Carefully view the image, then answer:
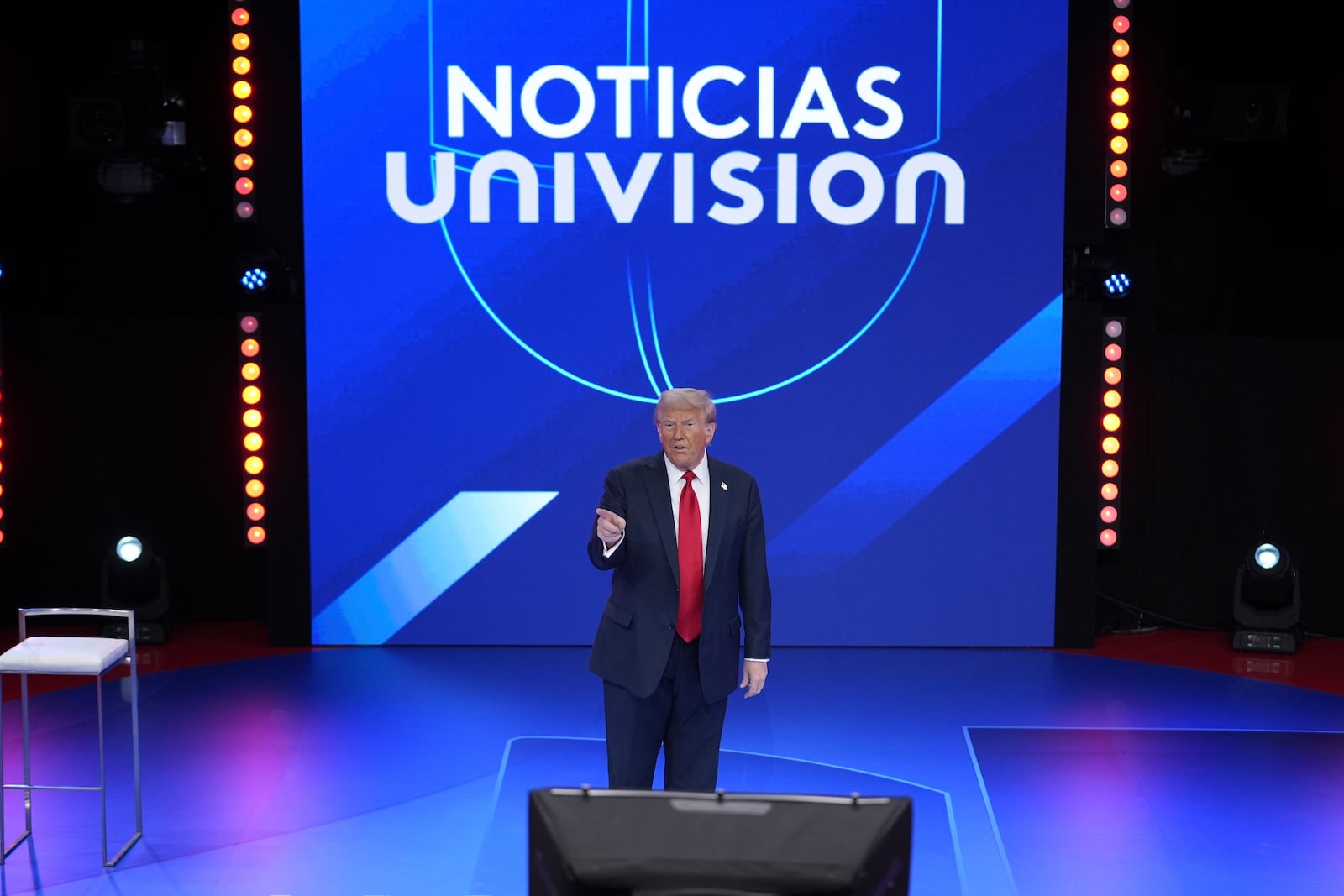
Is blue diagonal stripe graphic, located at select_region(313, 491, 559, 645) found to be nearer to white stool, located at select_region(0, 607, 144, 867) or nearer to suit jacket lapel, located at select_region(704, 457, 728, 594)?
white stool, located at select_region(0, 607, 144, 867)

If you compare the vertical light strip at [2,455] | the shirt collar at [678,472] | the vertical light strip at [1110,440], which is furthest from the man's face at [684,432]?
the vertical light strip at [2,455]

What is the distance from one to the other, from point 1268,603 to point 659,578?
458cm

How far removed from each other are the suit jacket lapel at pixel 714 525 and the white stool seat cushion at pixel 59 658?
5.89 ft

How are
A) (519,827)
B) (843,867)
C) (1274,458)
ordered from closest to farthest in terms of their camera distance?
(843,867), (519,827), (1274,458)

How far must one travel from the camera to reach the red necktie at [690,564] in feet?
12.4

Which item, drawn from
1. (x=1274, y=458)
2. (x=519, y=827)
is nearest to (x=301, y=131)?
(x=519, y=827)

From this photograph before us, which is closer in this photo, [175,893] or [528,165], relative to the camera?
[175,893]

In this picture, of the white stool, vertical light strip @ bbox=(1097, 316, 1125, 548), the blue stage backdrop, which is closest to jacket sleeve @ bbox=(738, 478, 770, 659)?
the white stool

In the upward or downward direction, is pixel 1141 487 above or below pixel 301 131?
below

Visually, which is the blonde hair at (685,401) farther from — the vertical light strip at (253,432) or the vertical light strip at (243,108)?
the vertical light strip at (243,108)

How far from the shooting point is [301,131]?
277 inches

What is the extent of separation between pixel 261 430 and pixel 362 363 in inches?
22.7

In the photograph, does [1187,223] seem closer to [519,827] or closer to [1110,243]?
[1110,243]

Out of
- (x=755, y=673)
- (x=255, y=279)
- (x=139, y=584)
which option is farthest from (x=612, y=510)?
(x=139, y=584)
